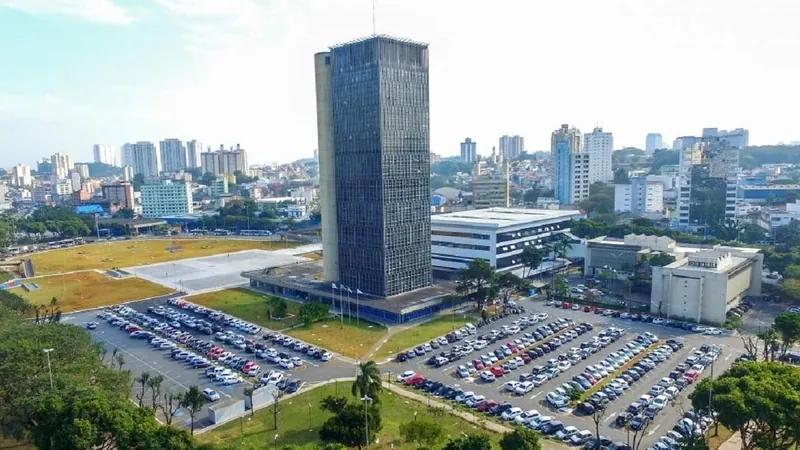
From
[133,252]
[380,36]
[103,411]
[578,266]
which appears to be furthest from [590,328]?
[133,252]

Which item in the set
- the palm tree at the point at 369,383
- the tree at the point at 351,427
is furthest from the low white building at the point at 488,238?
the tree at the point at 351,427

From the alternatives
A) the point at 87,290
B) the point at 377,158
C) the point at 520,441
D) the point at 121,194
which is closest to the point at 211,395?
the point at 520,441

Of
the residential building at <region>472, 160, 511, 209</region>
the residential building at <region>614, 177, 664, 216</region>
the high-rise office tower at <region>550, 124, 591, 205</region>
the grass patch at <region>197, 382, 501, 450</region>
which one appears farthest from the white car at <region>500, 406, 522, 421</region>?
the high-rise office tower at <region>550, 124, 591, 205</region>

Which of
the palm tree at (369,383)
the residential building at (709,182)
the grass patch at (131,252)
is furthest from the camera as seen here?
the residential building at (709,182)

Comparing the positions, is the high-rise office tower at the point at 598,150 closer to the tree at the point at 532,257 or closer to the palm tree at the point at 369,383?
the tree at the point at 532,257

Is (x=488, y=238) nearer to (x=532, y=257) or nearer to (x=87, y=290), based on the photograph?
(x=532, y=257)

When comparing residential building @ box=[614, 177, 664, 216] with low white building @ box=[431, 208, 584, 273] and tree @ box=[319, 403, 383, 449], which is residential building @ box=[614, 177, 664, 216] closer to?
low white building @ box=[431, 208, 584, 273]
